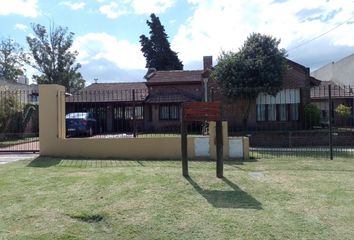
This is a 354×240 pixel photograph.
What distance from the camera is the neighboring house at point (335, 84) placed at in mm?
28156

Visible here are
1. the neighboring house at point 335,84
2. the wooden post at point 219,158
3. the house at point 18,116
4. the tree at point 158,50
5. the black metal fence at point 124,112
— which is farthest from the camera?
the tree at point 158,50

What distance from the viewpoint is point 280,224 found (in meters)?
5.61

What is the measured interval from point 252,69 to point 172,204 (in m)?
17.5

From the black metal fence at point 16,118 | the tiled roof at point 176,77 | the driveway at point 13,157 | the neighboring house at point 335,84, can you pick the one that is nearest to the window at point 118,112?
the black metal fence at point 16,118

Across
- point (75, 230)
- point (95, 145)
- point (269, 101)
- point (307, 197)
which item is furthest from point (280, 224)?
point (269, 101)

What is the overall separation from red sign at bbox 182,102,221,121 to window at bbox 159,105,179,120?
63.8 ft

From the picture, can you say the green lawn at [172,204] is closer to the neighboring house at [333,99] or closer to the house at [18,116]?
the house at [18,116]

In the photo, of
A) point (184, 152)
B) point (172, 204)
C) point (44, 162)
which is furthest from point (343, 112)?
point (172, 204)

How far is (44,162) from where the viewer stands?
1128cm

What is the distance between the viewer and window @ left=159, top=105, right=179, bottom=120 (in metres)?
29.0

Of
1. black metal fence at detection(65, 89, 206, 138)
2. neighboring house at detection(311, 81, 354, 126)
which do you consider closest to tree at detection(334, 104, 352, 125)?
neighboring house at detection(311, 81, 354, 126)

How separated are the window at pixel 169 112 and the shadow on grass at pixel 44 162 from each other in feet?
56.8

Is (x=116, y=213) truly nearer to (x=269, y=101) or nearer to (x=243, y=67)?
(x=243, y=67)

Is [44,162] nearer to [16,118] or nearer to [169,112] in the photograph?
[16,118]
